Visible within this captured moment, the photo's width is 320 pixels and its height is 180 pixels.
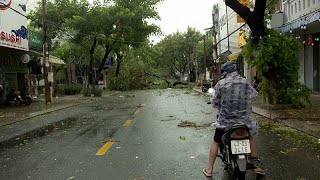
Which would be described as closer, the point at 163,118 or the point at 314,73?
the point at 163,118

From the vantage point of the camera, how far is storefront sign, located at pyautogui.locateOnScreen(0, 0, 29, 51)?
22.9 metres

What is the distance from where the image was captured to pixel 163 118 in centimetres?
1585

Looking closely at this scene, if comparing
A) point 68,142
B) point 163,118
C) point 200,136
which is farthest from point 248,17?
point 68,142

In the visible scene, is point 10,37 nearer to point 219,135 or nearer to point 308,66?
point 308,66

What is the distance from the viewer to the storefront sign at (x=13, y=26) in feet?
75.2

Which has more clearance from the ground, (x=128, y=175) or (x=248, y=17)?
(x=248, y=17)

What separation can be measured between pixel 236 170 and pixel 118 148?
13.5ft

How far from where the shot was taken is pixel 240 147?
5.73m

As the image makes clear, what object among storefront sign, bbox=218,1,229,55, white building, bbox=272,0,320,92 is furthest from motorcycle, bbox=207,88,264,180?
storefront sign, bbox=218,1,229,55

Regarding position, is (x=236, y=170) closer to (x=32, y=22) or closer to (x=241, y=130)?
(x=241, y=130)

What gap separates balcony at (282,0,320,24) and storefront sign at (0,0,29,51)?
15.6m

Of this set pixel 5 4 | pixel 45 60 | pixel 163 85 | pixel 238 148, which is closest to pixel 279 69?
pixel 238 148

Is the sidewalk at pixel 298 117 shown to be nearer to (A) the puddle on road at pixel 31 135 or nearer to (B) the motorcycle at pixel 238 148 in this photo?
(B) the motorcycle at pixel 238 148

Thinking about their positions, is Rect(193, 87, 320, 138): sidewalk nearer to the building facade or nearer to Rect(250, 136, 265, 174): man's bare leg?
Rect(250, 136, 265, 174): man's bare leg
